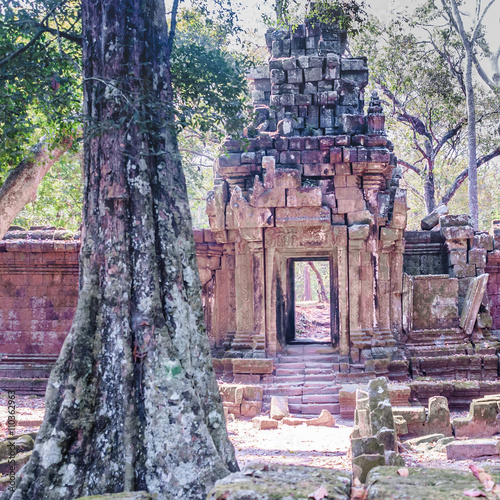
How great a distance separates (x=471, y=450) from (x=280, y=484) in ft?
14.0

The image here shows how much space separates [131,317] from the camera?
3.89 meters

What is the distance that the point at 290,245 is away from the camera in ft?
32.5

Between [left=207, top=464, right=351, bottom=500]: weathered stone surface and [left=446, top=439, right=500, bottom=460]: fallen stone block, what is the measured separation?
3.96 metres

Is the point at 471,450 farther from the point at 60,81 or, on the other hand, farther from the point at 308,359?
the point at 60,81

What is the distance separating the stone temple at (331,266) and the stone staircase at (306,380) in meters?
0.08

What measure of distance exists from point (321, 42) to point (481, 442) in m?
8.42

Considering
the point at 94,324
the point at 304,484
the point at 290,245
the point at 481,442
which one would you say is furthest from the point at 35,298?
the point at 304,484

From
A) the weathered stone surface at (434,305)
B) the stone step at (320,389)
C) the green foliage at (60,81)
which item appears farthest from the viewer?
the weathered stone surface at (434,305)

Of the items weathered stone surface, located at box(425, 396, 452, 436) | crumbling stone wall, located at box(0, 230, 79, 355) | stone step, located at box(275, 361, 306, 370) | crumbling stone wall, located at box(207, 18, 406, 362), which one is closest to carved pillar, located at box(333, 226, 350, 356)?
crumbling stone wall, located at box(207, 18, 406, 362)

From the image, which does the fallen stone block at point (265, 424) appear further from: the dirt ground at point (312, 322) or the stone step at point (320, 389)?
the dirt ground at point (312, 322)

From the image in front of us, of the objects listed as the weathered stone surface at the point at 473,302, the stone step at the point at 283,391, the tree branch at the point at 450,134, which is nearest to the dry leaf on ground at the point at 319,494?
the stone step at the point at 283,391

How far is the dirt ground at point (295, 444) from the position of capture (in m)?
5.76

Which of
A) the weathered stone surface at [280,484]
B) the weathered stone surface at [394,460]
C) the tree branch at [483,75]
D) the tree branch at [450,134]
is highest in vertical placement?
the tree branch at [483,75]

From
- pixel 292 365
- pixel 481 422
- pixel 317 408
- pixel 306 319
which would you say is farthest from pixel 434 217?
pixel 306 319
